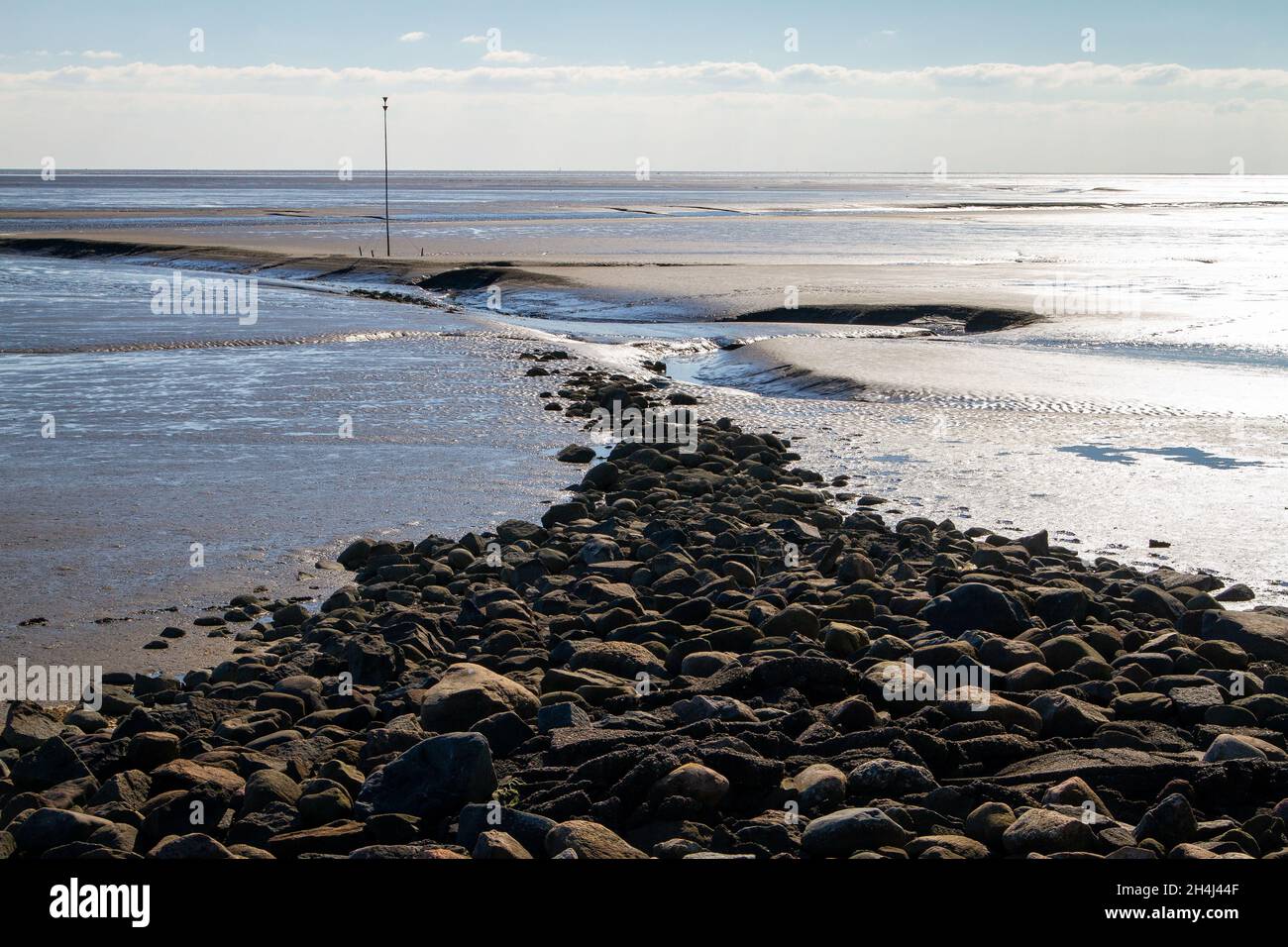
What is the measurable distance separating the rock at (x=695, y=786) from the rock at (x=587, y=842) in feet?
1.08

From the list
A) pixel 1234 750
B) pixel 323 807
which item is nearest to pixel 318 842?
pixel 323 807

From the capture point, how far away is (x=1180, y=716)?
5.76 metres

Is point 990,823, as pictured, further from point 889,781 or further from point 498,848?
point 498,848

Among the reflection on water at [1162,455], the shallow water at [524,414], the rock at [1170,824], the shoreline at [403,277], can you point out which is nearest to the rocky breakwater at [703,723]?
Result: the rock at [1170,824]

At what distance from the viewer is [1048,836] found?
439 centimetres

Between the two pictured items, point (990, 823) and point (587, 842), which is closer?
point (587, 842)

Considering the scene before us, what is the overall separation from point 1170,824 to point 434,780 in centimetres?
280

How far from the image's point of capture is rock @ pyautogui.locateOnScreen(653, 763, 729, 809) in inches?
189

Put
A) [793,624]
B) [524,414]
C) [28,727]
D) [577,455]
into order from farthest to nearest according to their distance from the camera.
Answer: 1. [524,414]
2. [577,455]
3. [793,624]
4. [28,727]

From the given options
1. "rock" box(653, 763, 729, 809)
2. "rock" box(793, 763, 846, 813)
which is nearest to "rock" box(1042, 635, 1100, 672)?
"rock" box(793, 763, 846, 813)

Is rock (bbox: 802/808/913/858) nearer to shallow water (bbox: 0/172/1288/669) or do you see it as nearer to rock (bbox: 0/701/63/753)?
rock (bbox: 0/701/63/753)

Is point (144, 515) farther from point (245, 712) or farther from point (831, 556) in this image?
point (831, 556)

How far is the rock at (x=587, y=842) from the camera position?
14.3 feet
